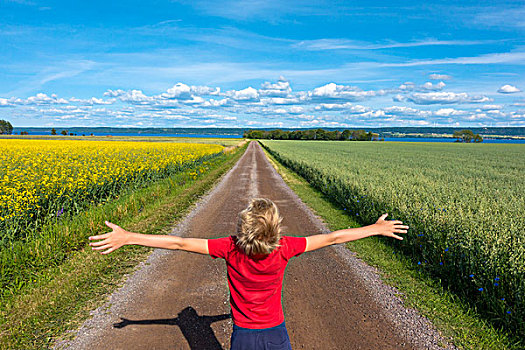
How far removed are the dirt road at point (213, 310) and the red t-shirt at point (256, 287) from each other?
210 cm

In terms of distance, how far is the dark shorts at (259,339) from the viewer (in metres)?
2.34

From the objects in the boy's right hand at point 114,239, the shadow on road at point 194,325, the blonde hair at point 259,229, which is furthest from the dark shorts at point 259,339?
the shadow on road at point 194,325

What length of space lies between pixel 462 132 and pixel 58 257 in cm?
17553

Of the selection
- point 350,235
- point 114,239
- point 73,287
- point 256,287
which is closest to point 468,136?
point 350,235

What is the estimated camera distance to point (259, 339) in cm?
235

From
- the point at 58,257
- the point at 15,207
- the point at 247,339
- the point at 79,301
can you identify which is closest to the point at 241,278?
the point at 247,339

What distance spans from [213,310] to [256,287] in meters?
3.01

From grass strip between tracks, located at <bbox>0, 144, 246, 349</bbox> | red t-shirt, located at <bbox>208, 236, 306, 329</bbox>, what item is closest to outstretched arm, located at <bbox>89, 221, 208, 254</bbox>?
red t-shirt, located at <bbox>208, 236, 306, 329</bbox>

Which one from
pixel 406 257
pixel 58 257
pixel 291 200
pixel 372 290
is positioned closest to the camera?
pixel 372 290

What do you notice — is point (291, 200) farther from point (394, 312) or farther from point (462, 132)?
point (462, 132)

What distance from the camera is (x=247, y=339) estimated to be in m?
2.36

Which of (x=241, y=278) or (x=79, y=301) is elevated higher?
(x=241, y=278)

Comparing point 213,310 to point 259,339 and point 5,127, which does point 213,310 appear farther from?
point 5,127

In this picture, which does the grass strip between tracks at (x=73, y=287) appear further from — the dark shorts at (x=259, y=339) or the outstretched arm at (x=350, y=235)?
the outstretched arm at (x=350, y=235)
